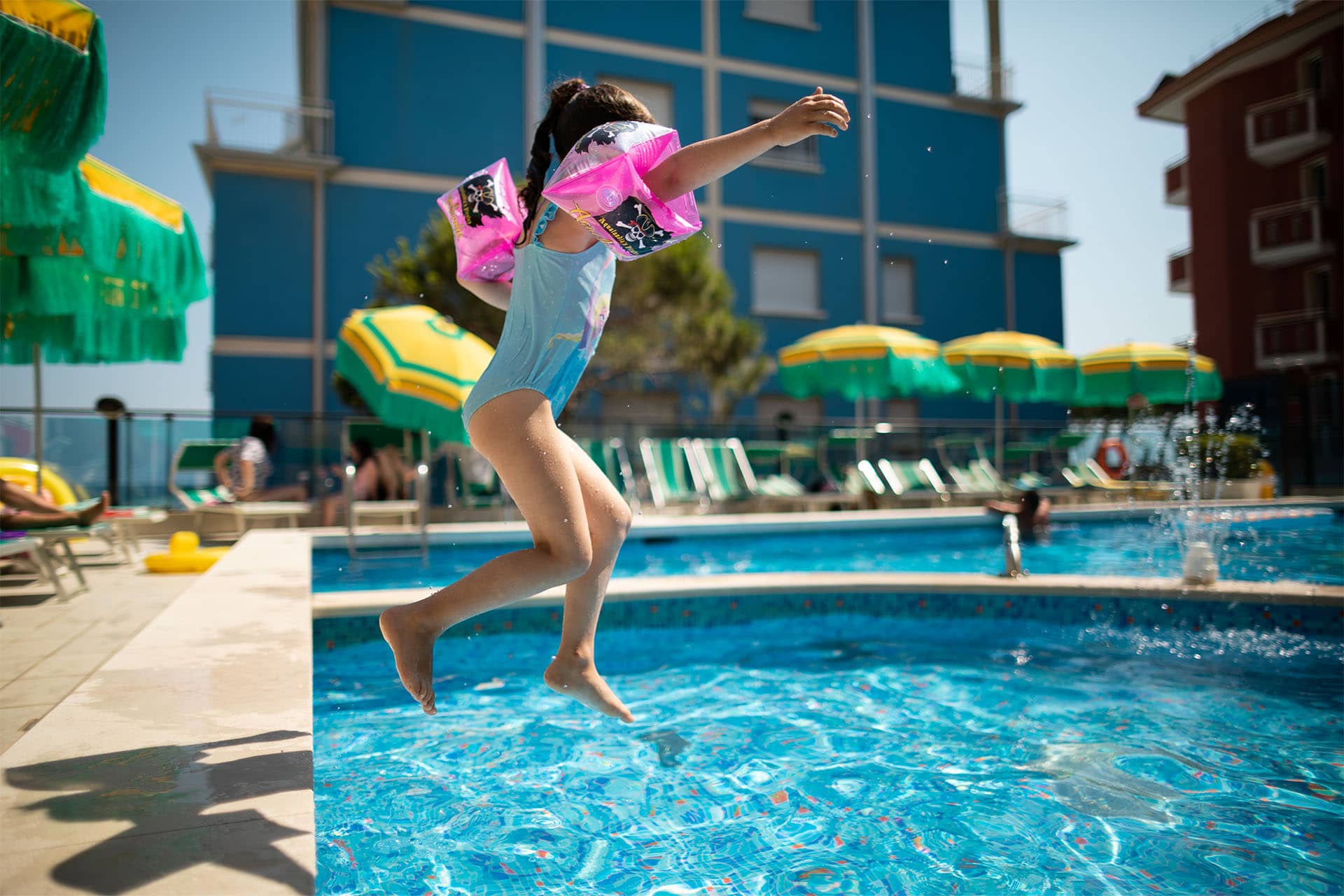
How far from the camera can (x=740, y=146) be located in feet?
5.06

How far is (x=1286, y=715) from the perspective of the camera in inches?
111

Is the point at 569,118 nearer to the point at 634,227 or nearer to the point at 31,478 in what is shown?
the point at 634,227

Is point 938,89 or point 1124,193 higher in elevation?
point 938,89

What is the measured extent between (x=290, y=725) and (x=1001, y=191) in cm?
2155

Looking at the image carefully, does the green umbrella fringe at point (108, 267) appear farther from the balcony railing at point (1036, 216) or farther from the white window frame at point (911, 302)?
the balcony railing at point (1036, 216)

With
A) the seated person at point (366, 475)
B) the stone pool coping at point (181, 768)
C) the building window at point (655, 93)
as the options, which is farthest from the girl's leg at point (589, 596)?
the building window at point (655, 93)

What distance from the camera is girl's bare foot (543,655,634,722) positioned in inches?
75.0

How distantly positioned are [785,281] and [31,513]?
15.3m

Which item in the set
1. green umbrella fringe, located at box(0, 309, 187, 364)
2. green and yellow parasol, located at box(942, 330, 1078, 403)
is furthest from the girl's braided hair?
green and yellow parasol, located at box(942, 330, 1078, 403)

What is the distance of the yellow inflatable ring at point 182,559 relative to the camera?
527cm

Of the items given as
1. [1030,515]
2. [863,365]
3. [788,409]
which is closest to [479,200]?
[1030,515]

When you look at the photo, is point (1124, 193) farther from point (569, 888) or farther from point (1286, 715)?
point (569, 888)

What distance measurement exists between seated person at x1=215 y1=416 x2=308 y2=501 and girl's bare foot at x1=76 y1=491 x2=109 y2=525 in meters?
3.64

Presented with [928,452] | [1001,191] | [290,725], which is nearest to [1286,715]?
[290,725]
